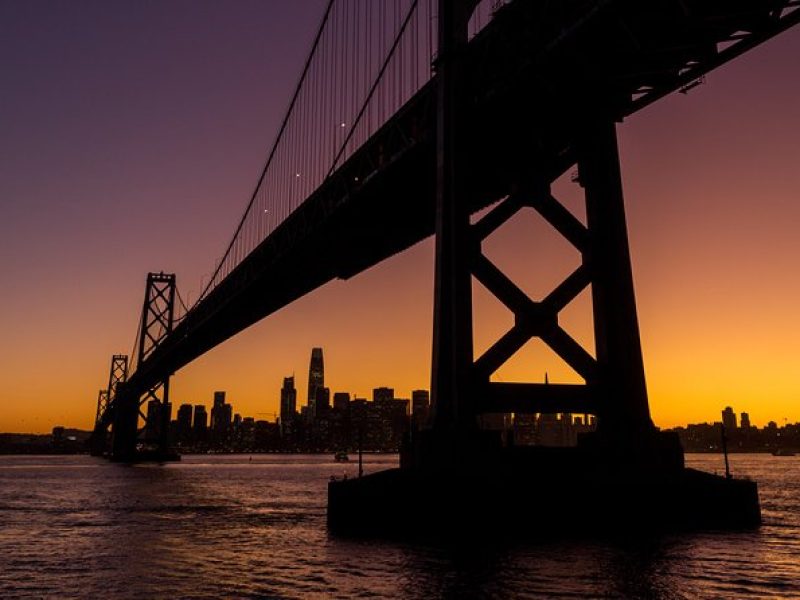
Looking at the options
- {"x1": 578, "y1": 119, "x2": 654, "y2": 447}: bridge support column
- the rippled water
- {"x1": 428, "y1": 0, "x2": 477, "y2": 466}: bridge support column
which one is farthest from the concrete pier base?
{"x1": 578, "y1": 119, "x2": 654, "y2": 447}: bridge support column

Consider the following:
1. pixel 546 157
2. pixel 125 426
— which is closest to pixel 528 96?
pixel 546 157

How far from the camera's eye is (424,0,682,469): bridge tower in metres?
17.2

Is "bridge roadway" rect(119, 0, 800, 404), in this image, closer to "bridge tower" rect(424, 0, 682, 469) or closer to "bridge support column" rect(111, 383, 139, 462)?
"bridge tower" rect(424, 0, 682, 469)

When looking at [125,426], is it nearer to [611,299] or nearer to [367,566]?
[611,299]

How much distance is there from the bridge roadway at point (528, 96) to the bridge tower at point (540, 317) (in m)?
0.58

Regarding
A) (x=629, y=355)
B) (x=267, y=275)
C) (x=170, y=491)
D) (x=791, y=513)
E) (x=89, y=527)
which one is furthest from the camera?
(x=170, y=491)

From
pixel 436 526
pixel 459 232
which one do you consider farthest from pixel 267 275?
pixel 436 526

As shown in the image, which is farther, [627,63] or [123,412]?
[123,412]

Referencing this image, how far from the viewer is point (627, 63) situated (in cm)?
1673

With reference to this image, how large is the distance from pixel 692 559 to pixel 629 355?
451 cm

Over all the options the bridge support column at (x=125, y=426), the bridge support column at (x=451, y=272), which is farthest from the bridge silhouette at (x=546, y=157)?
the bridge support column at (x=125, y=426)

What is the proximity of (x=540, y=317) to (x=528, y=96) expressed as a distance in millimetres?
4953

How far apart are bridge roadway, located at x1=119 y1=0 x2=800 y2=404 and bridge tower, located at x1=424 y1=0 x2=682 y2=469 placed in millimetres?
578

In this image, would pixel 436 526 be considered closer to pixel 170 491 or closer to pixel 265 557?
pixel 265 557
